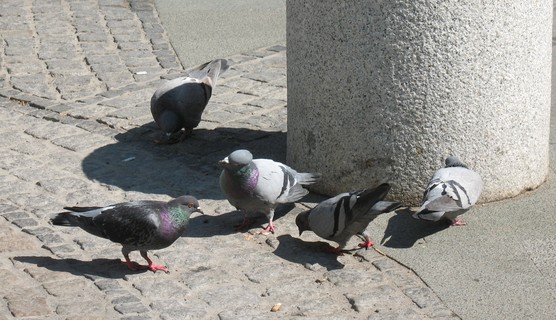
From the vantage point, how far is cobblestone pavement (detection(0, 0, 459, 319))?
16.5 ft

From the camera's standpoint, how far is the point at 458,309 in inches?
194

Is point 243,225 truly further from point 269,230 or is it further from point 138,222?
point 138,222

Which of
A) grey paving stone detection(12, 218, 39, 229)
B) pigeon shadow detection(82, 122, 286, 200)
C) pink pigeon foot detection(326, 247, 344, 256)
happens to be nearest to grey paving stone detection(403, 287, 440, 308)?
pink pigeon foot detection(326, 247, 344, 256)

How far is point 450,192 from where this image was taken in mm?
5551

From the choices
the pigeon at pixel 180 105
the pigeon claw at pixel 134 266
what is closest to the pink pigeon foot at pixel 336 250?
the pigeon claw at pixel 134 266

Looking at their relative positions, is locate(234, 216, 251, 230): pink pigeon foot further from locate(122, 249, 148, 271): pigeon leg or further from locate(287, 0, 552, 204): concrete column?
locate(122, 249, 148, 271): pigeon leg

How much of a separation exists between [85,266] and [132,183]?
4.35 ft

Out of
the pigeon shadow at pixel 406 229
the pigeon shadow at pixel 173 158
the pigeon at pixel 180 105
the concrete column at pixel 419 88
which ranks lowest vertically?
the pigeon shadow at pixel 173 158

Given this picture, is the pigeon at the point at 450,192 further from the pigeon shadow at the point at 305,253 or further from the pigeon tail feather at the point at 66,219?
the pigeon tail feather at the point at 66,219

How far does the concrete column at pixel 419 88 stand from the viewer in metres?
5.71

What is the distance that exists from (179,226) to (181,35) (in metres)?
4.88

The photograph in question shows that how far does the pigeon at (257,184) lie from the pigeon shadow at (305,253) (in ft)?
0.65

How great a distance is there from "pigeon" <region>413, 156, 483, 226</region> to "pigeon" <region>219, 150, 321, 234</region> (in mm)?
794

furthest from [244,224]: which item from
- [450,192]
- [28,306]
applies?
[28,306]
